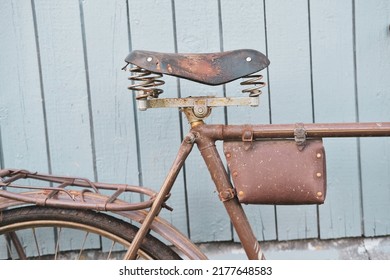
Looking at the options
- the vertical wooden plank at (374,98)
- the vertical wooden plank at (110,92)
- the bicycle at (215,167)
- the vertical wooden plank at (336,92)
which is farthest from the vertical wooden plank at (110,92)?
the vertical wooden plank at (374,98)

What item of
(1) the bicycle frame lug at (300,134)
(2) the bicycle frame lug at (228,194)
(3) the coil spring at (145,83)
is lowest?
(2) the bicycle frame lug at (228,194)

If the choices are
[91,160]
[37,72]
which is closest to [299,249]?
[91,160]

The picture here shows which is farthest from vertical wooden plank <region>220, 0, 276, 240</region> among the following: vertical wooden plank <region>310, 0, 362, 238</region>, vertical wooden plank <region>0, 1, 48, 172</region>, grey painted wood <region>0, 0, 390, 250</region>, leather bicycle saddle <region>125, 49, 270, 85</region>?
vertical wooden plank <region>0, 1, 48, 172</region>

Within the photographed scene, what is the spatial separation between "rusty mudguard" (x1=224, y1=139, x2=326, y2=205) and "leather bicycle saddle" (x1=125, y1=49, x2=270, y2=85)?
183mm

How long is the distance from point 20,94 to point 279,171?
95 cm

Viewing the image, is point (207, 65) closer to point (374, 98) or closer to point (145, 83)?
point (145, 83)

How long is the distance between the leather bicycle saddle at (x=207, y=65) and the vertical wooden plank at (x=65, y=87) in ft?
1.60

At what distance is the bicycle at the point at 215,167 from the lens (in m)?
1.32

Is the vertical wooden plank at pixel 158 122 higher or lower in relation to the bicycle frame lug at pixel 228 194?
higher

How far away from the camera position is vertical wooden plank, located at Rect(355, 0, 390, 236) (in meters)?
1.74

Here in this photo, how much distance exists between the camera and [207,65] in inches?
52.6

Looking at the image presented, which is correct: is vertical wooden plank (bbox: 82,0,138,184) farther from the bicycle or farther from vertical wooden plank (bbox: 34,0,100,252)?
the bicycle

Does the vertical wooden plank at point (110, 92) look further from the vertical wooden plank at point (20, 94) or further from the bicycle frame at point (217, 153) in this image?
the bicycle frame at point (217, 153)
